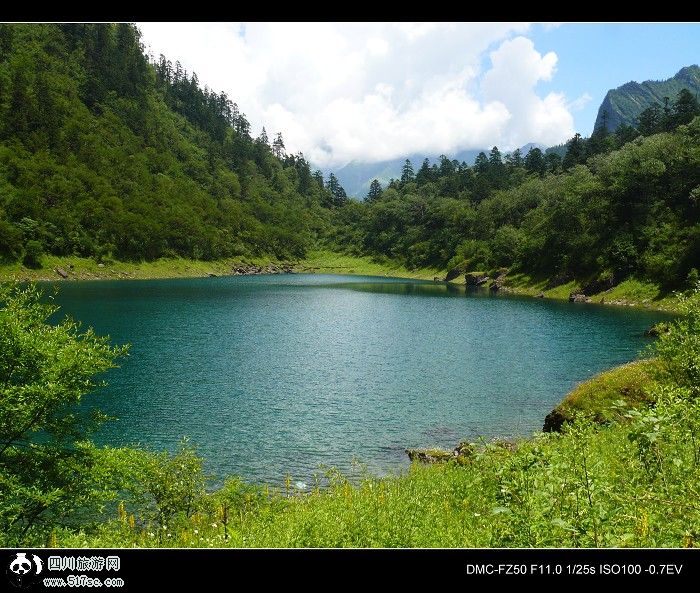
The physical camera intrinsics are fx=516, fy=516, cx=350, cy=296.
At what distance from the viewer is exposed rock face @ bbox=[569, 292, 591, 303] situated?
11394cm

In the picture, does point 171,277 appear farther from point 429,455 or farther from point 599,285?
point 429,455

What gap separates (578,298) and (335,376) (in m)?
85.5

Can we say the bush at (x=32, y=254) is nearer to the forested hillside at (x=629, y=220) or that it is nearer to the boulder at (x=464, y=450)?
the forested hillside at (x=629, y=220)

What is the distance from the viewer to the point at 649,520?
28.0 feet

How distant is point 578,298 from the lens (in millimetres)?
115688

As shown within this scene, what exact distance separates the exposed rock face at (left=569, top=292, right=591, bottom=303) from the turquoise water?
16.9m

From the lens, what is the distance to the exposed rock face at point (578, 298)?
113938 millimetres

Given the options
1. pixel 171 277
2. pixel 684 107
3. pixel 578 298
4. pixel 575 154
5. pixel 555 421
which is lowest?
pixel 555 421

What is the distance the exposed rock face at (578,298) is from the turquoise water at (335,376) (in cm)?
1693

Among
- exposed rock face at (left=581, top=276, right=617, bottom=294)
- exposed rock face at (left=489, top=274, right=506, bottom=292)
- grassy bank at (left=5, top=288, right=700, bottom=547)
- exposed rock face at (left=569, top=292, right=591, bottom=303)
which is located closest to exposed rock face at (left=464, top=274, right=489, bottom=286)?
exposed rock face at (left=489, top=274, right=506, bottom=292)
